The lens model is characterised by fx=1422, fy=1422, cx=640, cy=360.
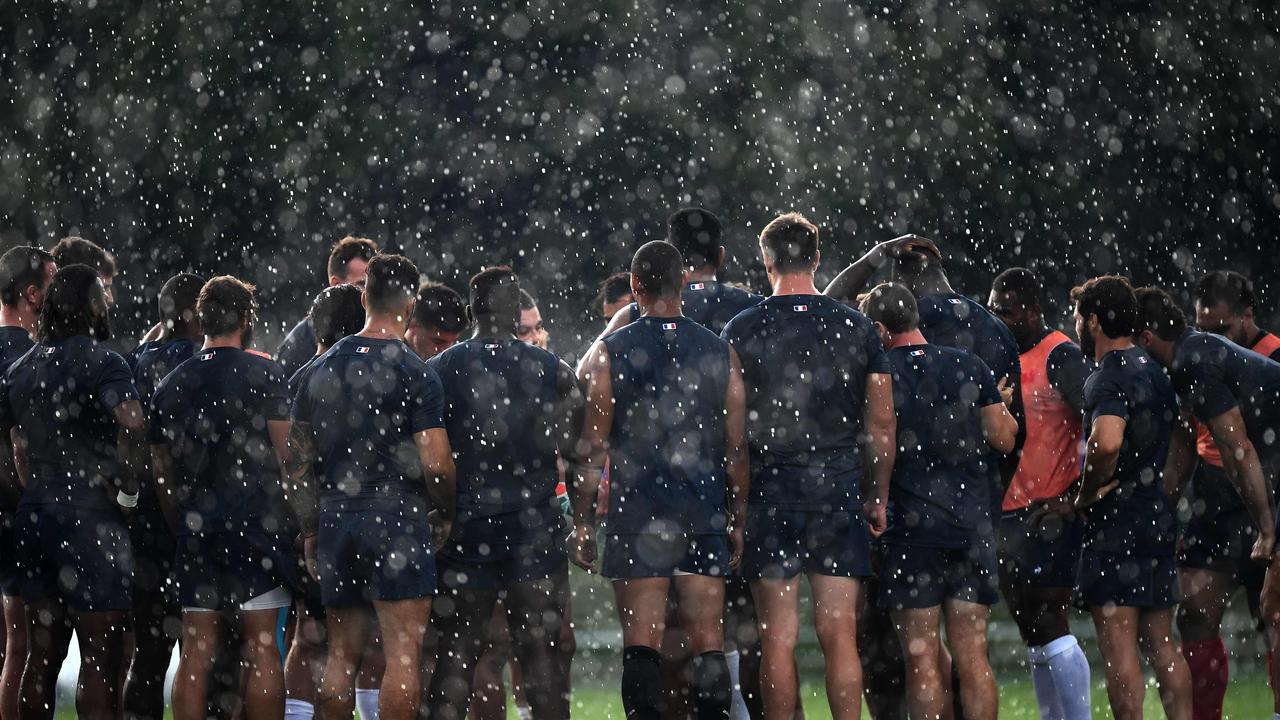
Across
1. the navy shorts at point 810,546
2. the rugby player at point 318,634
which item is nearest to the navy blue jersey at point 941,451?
the navy shorts at point 810,546

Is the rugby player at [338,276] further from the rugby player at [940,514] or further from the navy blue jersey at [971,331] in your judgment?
the navy blue jersey at [971,331]

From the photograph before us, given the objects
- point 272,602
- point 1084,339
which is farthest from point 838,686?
point 272,602

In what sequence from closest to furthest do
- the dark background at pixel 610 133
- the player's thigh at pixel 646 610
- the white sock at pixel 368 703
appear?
the player's thigh at pixel 646 610
the white sock at pixel 368 703
the dark background at pixel 610 133

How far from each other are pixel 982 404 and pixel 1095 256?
1243cm

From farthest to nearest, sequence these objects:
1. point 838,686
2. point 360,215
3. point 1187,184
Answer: point 360,215, point 1187,184, point 838,686

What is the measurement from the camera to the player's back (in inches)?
223

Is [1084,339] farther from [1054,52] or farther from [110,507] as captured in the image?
[1054,52]

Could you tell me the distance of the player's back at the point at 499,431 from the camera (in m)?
5.67

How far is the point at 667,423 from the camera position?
560cm

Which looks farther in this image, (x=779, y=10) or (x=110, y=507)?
(x=779, y=10)

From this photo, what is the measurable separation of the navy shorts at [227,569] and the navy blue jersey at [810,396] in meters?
1.96

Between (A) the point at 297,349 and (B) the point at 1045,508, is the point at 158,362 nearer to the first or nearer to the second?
(A) the point at 297,349

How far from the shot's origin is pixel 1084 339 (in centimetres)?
615

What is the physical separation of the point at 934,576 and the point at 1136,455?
1.04 metres
